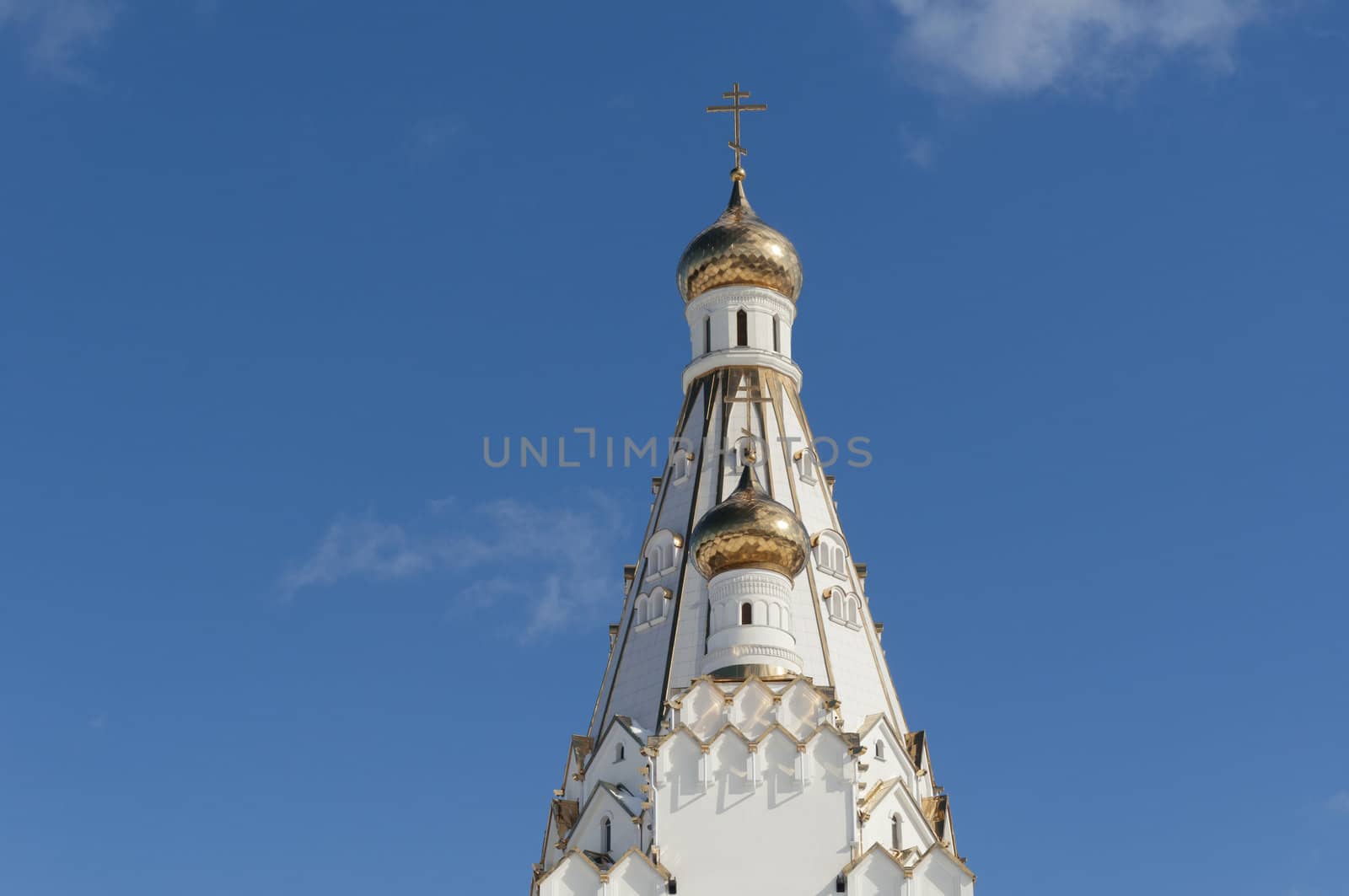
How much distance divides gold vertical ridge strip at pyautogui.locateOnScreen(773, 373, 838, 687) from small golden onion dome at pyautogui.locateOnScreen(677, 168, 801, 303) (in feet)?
3.94

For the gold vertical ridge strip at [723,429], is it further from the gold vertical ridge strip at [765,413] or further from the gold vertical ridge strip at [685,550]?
the gold vertical ridge strip at [765,413]

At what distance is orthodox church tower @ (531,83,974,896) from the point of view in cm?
1970

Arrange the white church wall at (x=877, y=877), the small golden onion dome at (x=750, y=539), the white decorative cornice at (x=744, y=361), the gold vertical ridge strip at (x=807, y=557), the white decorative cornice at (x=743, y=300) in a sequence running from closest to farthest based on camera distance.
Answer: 1. the white church wall at (x=877, y=877)
2. the small golden onion dome at (x=750, y=539)
3. the gold vertical ridge strip at (x=807, y=557)
4. the white decorative cornice at (x=744, y=361)
5. the white decorative cornice at (x=743, y=300)

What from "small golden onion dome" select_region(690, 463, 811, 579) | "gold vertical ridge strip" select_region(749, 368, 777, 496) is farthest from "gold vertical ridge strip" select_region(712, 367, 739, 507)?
"small golden onion dome" select_region(690, 463, 811, 579)

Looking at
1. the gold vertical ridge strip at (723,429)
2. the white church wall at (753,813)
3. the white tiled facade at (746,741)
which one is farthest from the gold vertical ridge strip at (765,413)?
the white church wall at (753,813)

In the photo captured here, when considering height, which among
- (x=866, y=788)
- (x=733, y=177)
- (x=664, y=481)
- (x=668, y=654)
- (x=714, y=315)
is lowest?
(x=866, y=788)

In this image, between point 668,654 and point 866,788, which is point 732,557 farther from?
point 866,788

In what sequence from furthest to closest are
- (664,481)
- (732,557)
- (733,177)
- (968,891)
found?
(733,177), (664,481), (732,557), (968,891)

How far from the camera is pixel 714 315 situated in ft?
80.1

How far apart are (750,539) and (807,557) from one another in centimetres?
100

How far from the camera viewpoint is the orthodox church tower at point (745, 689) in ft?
64.6

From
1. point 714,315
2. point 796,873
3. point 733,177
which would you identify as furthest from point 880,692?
point 733,177

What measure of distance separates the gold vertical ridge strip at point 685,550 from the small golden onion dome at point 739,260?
1.23 meters

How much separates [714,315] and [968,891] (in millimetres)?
7493
